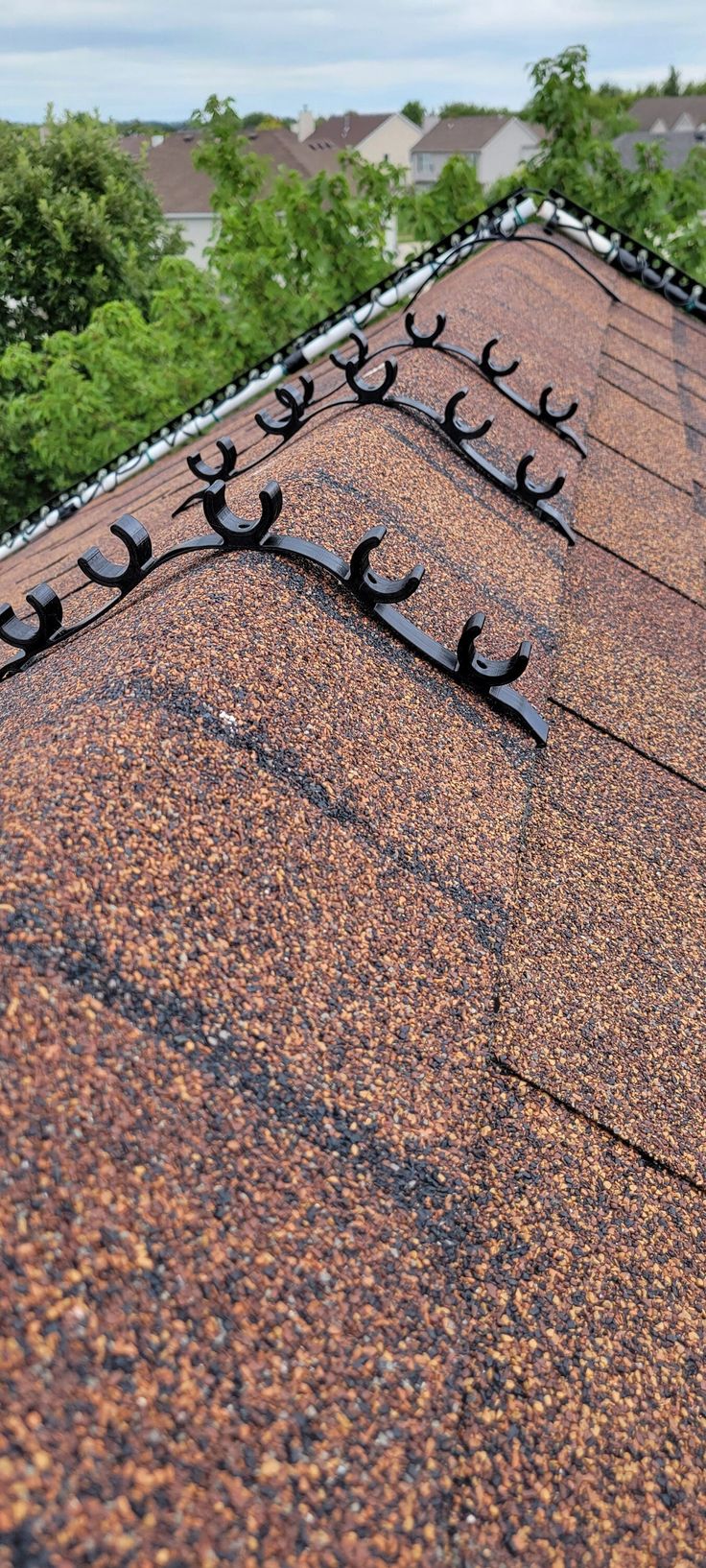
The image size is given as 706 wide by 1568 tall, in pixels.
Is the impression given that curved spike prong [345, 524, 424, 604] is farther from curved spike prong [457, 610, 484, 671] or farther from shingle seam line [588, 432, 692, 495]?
shingle seam line [588, 432, 692, 495]

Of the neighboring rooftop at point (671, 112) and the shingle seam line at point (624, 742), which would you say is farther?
the neighboring rooftop at point (671, 112)

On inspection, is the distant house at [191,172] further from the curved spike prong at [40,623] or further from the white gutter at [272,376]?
the curved spike prong at [40,623]

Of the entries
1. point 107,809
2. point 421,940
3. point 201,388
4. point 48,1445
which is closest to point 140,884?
point 107,809

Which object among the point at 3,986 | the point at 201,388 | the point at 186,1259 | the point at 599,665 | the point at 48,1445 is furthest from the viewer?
the point at 201,388

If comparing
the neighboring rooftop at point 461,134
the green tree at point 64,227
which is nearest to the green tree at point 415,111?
the neighboring rooftop at point 461,134

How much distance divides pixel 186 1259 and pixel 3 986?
1.14ft

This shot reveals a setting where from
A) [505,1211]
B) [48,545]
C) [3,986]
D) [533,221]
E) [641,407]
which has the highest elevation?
[533,221]

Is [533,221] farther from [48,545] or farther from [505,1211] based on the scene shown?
[505,1211]

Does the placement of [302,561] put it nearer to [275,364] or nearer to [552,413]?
[552,413]

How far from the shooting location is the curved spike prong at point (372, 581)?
70.8 inches

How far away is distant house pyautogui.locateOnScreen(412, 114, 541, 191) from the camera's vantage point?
6800 cm

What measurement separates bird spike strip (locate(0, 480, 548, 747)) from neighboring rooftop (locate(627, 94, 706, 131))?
104520mm

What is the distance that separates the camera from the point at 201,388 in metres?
9.74

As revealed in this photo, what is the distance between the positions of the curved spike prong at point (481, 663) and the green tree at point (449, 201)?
8.50 m
